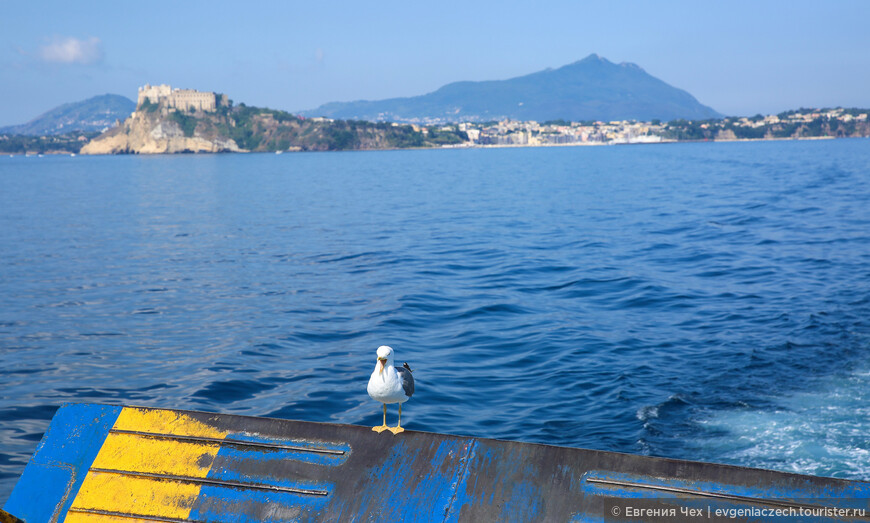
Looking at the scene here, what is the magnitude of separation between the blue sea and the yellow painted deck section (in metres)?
3.69

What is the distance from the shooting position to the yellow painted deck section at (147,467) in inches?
165

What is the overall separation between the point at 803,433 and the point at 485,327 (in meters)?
6.75

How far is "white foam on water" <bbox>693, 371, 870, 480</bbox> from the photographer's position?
23.7 feet

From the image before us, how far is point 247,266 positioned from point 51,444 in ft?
56.1

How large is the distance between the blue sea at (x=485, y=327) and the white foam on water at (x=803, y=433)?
33 mm

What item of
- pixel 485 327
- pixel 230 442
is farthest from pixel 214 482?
pixel 485 327

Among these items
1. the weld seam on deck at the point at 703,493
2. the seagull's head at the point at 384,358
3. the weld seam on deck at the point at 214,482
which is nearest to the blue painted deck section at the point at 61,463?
the weld seam on deck at the point at 214,482

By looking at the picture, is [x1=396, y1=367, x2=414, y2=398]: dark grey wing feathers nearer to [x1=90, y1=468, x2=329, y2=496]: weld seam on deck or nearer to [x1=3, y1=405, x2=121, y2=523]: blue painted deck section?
[x1=90, y1=468, x2=329, y2=496]: weld seam on deck

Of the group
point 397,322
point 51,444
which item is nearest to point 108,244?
point 397,322

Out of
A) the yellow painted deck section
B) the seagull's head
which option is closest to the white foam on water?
the seagull's head

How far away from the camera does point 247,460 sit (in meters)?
4.34

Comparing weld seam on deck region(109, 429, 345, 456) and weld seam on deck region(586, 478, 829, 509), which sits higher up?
weld seam on deck region(109, 429, 345, 456)

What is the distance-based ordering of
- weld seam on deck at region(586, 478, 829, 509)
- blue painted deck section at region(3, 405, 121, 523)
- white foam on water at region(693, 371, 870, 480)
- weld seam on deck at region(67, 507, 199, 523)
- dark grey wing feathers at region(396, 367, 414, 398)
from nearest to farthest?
weld seam on deck at region(586, 478, 829, 509), weld seam on deck at region(67, 507, 199, 523), blue painted deck section at region(3, 405, 121, 523), dark grey wing feathers at region(396, 367, 414, 398), white foam on water at region(693, 371, 870, 480)

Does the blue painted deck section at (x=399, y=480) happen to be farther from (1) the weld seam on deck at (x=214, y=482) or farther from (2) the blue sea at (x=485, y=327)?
(2) the blue sea at (x=485, y=327)
